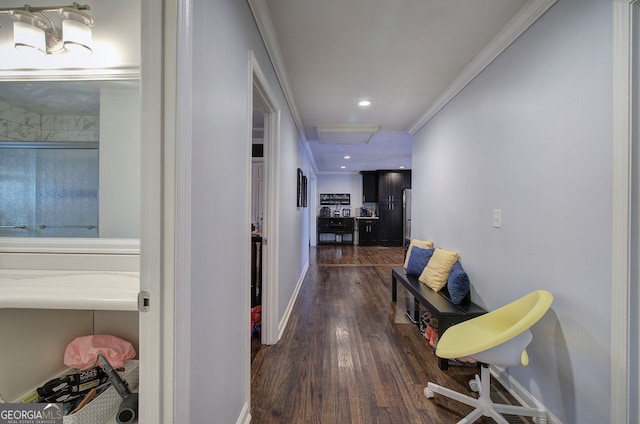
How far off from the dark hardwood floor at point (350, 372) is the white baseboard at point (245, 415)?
2.2 inches

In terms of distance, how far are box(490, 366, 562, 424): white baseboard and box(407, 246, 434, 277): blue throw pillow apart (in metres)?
1.14

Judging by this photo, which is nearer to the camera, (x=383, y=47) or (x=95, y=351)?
(x=95, y=351)

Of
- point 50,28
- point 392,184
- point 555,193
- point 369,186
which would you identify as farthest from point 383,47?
point 369,186

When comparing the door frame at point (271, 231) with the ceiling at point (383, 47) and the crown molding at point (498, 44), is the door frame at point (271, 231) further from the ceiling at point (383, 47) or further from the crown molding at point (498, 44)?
the crown molding at point (498, 44)

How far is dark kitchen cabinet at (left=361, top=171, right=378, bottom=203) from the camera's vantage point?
27.9 ft

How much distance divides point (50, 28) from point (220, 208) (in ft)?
3.30

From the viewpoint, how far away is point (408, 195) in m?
8.09

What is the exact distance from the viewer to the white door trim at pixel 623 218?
1.10 meters

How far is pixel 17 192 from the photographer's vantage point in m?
1.13

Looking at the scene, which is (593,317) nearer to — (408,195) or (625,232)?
(625,232)

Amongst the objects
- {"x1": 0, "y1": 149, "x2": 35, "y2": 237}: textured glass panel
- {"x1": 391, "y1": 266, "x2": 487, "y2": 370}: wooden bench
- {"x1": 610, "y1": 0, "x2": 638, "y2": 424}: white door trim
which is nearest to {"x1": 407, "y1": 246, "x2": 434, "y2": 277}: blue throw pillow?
{"x1": 391, "y1": 266, "x2": 487, "y2": 370}: wooden bench

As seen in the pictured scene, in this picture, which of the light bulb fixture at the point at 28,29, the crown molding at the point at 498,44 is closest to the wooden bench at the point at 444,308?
the crown molding at the point at 498,44

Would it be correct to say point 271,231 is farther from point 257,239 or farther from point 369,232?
point 369,232

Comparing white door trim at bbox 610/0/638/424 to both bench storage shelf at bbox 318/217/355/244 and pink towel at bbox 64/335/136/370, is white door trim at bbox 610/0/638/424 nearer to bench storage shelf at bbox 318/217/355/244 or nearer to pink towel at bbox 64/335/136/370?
pink towel at bbox 64/335/136/370
